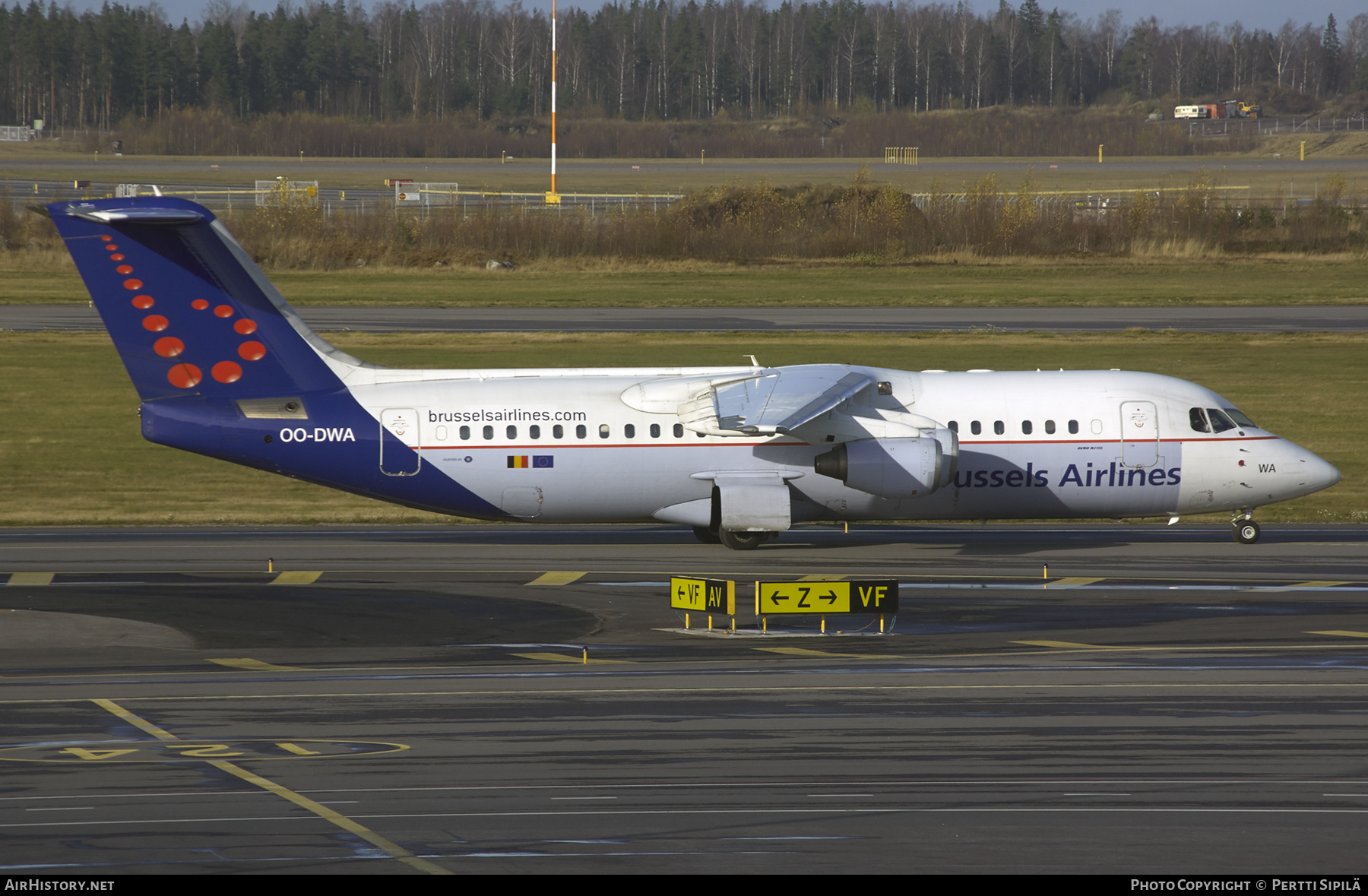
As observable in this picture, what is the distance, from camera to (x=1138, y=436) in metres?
29.2

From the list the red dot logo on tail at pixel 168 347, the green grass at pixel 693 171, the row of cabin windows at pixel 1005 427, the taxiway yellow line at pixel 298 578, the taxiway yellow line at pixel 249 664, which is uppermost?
the green grass at pixel 693 171

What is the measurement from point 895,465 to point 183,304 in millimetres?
13769

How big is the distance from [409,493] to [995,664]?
12779 mm

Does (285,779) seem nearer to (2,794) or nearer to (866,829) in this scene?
(2,794)

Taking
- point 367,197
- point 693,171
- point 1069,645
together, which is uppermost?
point 693,171

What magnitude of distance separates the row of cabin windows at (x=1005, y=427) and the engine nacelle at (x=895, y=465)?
3.60 ft

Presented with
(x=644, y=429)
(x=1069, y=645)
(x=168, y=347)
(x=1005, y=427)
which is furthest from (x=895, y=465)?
(x=168, y=347)

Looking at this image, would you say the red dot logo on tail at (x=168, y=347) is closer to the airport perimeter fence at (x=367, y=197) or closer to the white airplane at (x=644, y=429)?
the white airplane at (x=644, y=429)

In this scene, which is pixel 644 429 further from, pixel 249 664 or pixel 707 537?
pixel 249 664

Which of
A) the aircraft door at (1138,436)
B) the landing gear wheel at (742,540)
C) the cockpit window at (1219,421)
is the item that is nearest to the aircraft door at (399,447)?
the landing gear wheel at (742,540)

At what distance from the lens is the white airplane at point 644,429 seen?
27219mm

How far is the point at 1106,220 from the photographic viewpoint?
8644 cm

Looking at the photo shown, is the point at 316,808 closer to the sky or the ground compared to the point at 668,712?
closer to the sky

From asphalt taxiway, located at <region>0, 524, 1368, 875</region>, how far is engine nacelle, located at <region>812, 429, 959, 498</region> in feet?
5.09
